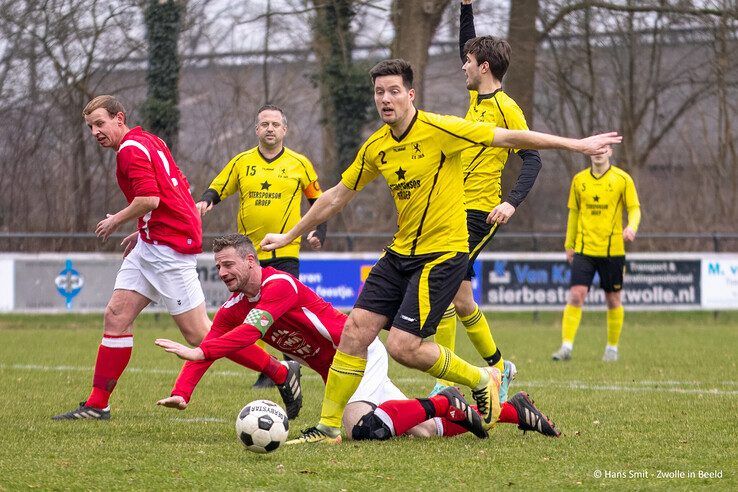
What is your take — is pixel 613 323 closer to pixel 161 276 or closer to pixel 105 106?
pixel 161 276

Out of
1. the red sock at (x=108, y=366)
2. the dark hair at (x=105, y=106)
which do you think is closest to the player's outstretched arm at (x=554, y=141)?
the dark hair at (x=105, y=106)

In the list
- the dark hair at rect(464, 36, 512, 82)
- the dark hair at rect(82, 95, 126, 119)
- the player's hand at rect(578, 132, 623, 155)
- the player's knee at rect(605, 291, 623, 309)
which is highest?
the dark hair at rect(464, 36, 512, 82)

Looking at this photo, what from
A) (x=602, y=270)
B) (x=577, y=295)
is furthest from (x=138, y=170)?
(x=602, y=270)

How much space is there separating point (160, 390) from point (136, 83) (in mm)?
14484

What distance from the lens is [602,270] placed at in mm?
12242

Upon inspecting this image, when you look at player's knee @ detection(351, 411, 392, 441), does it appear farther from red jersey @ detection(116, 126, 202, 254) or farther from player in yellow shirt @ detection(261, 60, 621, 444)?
red jersey @ detection(116, 126, 202, 254)

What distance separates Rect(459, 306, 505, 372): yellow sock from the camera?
7.69 m

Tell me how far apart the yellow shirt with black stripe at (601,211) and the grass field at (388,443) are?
4.11 feet

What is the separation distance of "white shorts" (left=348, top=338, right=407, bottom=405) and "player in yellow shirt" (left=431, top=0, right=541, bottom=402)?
3.34 ft

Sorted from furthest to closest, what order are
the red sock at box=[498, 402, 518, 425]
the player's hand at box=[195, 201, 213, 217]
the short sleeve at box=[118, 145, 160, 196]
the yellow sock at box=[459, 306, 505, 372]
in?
1. the player's hand at box=[195, 201, 213, 217]
2. the yellow sock at box=[459, 306, 505, 372]
3. the short sleeve at box=[118, 145, 160, 196]
4. the red sock at box=[498, 402, 518, 425]

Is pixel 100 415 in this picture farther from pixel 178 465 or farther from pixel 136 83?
pixel 136 83

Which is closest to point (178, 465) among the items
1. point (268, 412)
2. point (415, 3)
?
point (268, 412)

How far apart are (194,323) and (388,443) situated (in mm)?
1984

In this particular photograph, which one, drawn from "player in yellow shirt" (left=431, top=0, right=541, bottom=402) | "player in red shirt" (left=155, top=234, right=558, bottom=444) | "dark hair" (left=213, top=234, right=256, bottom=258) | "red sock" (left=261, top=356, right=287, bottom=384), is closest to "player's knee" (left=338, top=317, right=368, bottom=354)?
"player in red shirt" (left=155, top=234, right=558, bottom=444)
